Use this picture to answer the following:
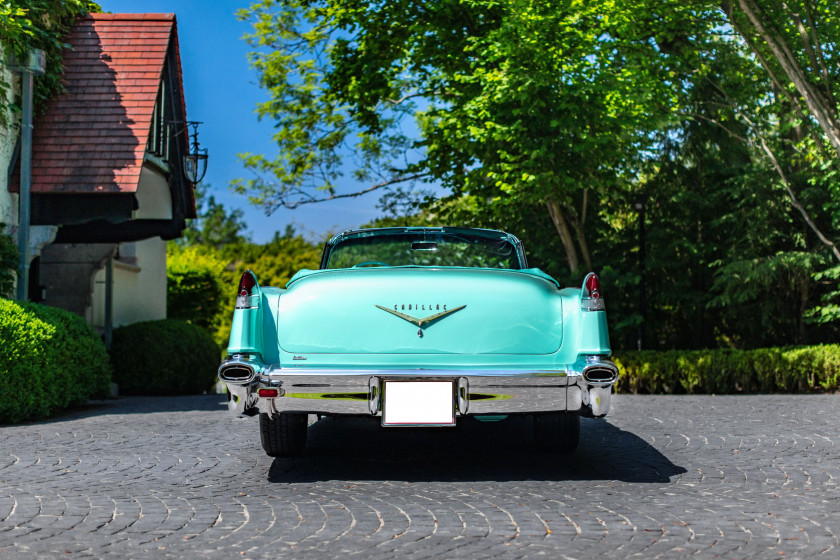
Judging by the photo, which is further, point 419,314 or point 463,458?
point 463,458

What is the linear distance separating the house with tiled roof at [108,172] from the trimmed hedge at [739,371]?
28.8ft

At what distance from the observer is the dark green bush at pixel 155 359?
52.7 ft

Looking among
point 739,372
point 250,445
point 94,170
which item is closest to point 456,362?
point 250,445

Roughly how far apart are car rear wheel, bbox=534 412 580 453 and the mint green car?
90 cm

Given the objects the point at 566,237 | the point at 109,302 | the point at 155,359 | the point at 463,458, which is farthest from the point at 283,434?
the point at 566,237

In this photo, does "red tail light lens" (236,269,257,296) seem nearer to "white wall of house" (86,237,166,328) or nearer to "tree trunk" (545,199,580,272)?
"white wall of house" (86,237,166,328)

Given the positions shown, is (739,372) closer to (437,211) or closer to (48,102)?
(437,211)

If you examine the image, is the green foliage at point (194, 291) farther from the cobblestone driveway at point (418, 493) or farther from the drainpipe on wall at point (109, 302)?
the cobblestone driveway at point (418, 493)

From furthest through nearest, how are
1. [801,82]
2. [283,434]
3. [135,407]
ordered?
1. [801,82]
2. [135,407]
3. [283,434]

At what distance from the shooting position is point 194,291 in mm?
22984

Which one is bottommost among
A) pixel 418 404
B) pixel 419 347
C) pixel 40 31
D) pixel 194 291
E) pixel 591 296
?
pixel 418 404

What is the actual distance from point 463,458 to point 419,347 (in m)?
1.52

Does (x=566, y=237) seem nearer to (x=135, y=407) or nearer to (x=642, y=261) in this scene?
(x=642, y=261)

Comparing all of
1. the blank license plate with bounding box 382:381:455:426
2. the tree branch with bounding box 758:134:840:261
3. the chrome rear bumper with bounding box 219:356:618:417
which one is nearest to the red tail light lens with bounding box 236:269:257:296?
the chrome rear bumper with bounding box 219:356:618:417
